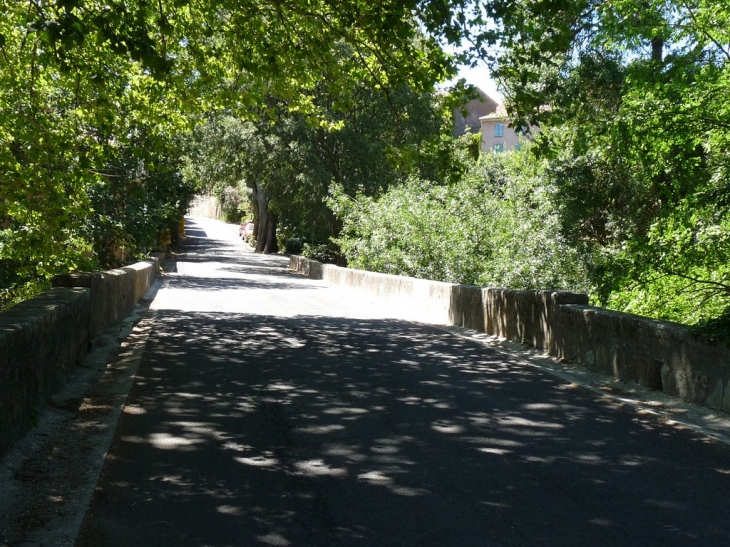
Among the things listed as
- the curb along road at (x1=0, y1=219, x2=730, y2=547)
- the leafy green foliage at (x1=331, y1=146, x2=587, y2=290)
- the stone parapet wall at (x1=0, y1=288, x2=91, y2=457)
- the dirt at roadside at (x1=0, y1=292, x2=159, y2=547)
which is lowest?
the dirt at roadside at (x1=0, y1=292, x2=159, y2=547)

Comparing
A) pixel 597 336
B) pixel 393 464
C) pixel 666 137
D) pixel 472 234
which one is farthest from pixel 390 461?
pixel 472 234

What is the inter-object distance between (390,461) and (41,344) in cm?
334

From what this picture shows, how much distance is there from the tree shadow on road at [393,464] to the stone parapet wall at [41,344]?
2.60ft

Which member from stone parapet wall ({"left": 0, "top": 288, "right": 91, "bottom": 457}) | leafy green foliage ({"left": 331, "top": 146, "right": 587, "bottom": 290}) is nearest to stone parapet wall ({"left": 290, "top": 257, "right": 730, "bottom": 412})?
leafy green foliage ({"left": 331, "top": 146, "right": 587, "bottom": 290})

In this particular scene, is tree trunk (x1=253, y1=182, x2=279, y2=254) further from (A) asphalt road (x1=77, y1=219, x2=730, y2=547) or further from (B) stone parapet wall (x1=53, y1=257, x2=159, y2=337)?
(A) asphalt road (x1=77, y1=219, x2=730, y2=547)

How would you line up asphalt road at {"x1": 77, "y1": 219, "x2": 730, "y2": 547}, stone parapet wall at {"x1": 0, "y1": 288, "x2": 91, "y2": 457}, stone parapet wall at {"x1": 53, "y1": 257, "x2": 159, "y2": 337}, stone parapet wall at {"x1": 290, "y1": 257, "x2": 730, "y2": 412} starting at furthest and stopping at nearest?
1. stone parapet wall at {"x1": 53, "y1": 257, "x2": 159, "y2": 337}
2. stone parapet wall at {"x1": 290, "y1": 257, "x2": 730, "y2": 412}
3. stone parapet wall at {"x1": 0, "y1": 288, "x2": 91, "y2": 457}
4. asphalt road at {"x1": 77, "y1": 219, "x2": 730, "y2": 547}

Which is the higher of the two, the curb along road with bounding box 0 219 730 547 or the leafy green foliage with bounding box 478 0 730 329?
the leafy green foliage with bounding box 478 0 730 329

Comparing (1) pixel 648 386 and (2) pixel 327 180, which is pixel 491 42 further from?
(2) pixel 327 180

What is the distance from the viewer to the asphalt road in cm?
479

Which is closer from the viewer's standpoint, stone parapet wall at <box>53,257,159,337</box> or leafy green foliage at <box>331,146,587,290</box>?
stone parapet wall at <box>53,257,159,337</box>

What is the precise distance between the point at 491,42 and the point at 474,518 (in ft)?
26.3

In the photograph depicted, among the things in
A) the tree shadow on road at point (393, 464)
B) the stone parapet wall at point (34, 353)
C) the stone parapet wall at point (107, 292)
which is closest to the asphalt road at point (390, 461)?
the tree shadow on road at point (393, 464)

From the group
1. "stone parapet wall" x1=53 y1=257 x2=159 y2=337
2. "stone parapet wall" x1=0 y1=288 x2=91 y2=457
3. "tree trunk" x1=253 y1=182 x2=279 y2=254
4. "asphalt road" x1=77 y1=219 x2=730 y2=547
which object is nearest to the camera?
"asphalt road" x1=77 y1=219 x2=730 y2=547

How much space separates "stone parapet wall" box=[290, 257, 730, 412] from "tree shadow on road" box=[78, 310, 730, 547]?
0.76 m
